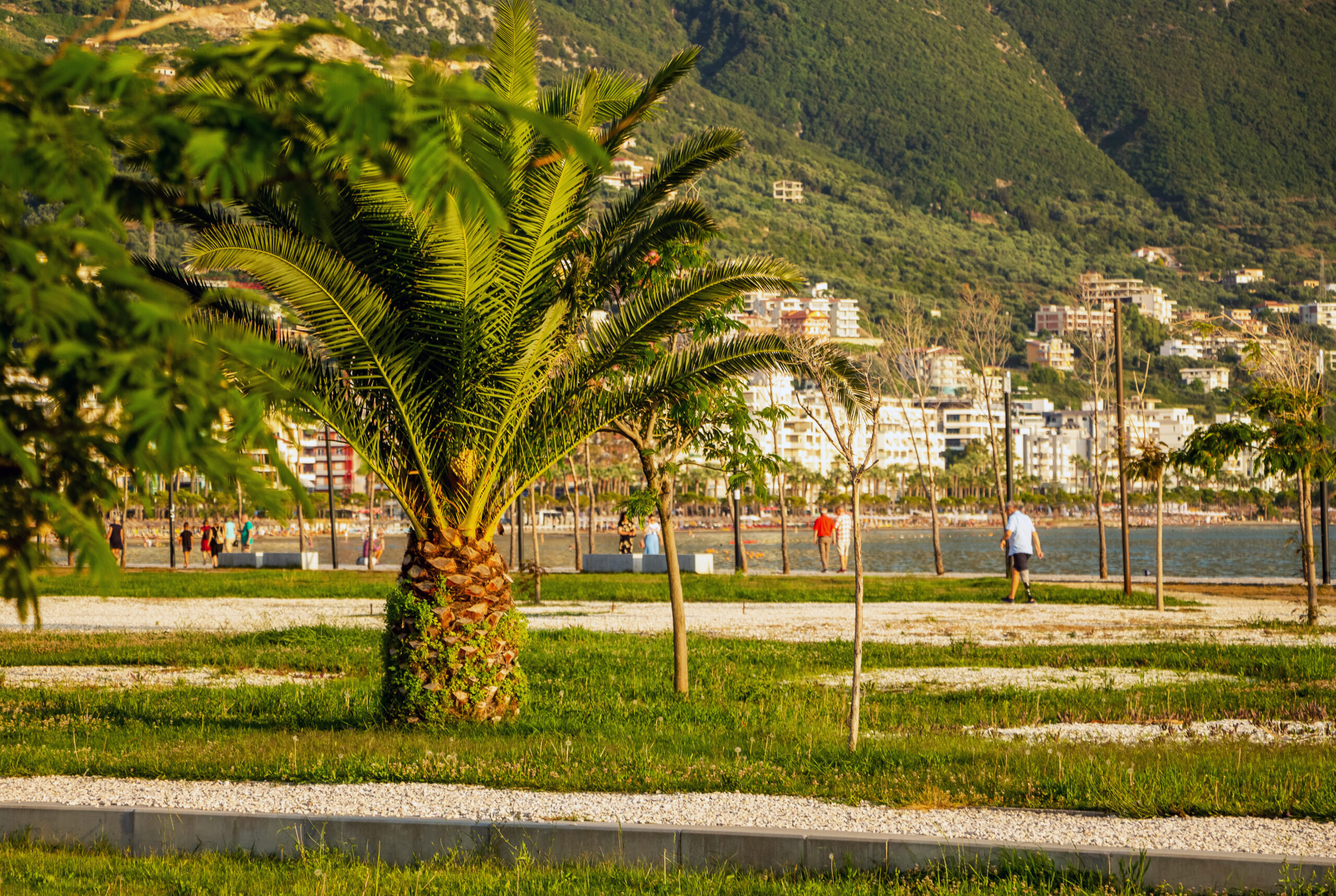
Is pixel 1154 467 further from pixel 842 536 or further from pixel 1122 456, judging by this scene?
pixel 842 536

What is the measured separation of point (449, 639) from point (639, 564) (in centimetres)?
2647

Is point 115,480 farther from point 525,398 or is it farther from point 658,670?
point 658,670

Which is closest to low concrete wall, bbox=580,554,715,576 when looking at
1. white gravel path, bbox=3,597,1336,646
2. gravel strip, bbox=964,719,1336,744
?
white gravel path, bbox=3,597,1336,646

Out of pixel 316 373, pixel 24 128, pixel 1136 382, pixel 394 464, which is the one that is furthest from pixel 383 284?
pixel 1136 382

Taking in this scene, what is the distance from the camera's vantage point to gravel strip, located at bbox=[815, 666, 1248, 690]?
43.7 feet

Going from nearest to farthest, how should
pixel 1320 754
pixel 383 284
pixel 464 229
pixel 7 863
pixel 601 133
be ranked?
pixel 7 863 < pixel 1320 754 < pixel 464 229 < pixel 383 284 < pixel 601 133

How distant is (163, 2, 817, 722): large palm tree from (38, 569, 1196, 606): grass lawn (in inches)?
633

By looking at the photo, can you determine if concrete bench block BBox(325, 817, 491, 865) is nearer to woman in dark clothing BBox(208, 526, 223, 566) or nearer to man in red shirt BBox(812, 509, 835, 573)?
man in red shirt BBox(812, 509, 835, 573)

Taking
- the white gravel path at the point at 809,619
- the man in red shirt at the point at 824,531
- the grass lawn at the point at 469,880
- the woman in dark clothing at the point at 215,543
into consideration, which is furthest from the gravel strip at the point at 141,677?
the woman in dark clothing at the point at 215,543

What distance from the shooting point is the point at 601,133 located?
1182 centimetres

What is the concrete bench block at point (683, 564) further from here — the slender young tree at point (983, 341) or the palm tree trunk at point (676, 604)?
the palm tree trunk at point (676, 604)

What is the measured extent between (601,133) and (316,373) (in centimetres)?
337

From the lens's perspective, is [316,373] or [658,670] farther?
[658,670]

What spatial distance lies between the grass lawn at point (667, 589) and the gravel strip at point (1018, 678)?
11471mm
